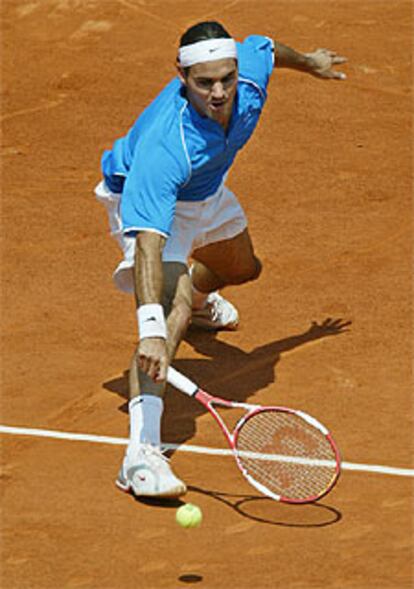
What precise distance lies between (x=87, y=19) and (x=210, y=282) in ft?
19.8

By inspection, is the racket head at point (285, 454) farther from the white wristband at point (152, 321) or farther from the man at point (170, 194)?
the white wristband at point (152, 321)

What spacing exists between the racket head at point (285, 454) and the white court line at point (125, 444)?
20 centimetres

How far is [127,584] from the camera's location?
7.36 meters

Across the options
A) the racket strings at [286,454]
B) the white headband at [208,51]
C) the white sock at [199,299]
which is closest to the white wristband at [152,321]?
the racket strings at [286,454]

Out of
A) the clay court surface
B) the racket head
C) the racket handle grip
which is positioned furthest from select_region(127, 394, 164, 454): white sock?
the racket head

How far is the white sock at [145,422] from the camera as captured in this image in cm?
822

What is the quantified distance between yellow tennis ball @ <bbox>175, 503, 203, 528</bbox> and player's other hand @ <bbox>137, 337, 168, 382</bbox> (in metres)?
0.64

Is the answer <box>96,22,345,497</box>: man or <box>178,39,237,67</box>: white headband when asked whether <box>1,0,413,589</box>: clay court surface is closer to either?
<box>96,22,345,497</box>: man

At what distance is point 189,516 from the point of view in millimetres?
7723

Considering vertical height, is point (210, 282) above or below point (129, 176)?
below

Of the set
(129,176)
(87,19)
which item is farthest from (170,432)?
(87,19)

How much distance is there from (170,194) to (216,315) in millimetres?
1904

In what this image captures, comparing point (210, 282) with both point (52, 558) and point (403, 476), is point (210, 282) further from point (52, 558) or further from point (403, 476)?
point (52, 558)

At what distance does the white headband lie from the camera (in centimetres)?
833
